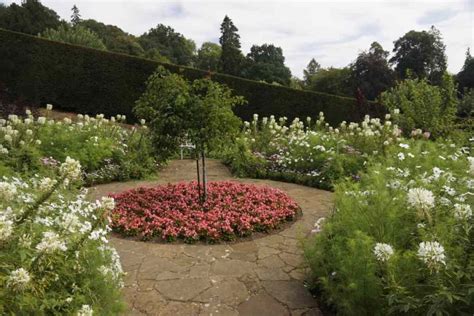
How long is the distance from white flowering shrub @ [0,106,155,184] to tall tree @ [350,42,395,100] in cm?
2764

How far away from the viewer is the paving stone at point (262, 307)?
2797mm

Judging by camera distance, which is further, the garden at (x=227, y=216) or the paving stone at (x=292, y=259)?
the paving stone at (x=292, y=259)

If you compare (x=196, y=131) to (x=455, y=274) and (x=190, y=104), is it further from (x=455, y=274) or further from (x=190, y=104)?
(x=455, y=274)

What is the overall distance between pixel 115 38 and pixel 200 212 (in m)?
45.3

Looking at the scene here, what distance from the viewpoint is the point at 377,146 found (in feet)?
22.9

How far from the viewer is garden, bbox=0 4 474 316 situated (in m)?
1.92

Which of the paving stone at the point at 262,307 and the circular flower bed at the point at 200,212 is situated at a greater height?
the circular flower bed at the point at 200,212

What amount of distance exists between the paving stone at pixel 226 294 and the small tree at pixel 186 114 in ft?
6.86

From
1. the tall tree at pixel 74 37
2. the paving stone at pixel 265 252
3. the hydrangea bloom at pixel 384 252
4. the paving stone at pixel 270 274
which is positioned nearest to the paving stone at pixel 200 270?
the paving stone at pixel 270 274

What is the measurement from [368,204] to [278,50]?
51.2 meters

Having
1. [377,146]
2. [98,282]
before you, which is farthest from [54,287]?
[377,146]

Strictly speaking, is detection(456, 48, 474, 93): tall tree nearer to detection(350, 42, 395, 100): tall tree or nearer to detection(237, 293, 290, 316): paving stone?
detection(350, 42, 395, 100): tall tree

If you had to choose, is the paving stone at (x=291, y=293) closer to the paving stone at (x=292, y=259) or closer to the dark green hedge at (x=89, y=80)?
the paving stone at (x=292, y=259)

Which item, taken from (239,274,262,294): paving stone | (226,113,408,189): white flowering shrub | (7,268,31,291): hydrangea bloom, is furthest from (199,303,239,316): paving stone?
(226,113,408,189): white flowering shrub
